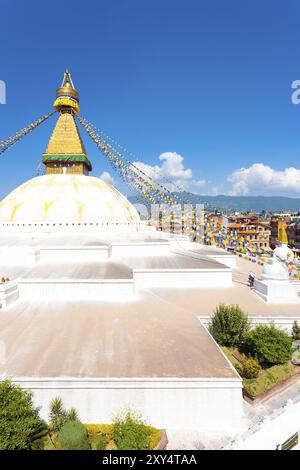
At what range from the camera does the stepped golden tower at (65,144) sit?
19594mm

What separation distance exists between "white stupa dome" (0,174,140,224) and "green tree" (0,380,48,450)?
13.3 metres

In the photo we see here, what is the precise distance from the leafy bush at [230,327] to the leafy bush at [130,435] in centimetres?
315

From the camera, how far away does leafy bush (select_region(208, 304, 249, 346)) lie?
22.0ft

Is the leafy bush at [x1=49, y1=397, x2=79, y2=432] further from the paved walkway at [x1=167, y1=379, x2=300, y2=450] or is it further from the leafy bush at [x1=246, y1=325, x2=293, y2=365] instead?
the leafy bush at [x1=246, y1=325, x2=293, y2=365]

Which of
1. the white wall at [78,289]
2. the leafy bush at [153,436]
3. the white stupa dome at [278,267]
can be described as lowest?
the leafy bush at [153,436]

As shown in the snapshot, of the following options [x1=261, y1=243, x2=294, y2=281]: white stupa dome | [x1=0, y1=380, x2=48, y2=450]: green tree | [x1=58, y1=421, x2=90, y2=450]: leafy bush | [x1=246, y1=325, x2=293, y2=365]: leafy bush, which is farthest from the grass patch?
[x1=261, y1=243, x2=294, y2=281]: white stupa dome

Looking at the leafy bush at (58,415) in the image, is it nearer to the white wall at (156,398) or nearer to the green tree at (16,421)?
the white wall at (156,398)

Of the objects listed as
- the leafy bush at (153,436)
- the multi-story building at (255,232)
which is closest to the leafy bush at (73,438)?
the leafy bush at (153,436)

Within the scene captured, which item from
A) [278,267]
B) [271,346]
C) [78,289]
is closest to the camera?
[271,346]

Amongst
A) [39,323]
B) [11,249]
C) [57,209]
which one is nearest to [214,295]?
[39,323]

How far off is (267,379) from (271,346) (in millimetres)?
728

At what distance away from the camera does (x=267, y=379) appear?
580 centimetres

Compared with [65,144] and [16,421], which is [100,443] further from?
[65,144]

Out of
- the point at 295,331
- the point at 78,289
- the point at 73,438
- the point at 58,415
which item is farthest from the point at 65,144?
the point at 73,438
